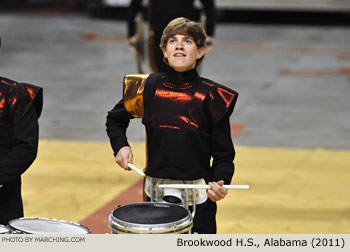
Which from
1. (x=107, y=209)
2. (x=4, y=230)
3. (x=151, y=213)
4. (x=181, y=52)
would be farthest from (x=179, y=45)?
(x=107, y=209)

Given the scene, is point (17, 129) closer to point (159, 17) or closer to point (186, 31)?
point (186, 31)

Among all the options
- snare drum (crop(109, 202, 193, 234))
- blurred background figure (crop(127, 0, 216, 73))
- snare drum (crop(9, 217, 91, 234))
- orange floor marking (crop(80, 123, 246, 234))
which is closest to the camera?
snare drum (crop(109, 202, 193, 234))

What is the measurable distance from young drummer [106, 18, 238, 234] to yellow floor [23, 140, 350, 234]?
1833mm

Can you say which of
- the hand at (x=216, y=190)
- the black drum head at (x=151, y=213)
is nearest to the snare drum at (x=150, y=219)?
the black drum head at (x=151, y=213)

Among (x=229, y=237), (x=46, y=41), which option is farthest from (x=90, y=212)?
(x=46, y=41)

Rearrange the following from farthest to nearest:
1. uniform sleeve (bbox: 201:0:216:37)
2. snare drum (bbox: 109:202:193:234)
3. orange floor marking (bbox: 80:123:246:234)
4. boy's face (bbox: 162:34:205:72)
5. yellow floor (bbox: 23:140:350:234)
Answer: uniform sleeve (bbox: 201:0:216:37), yellow floor (bbox: 23:140:350:234), orange floor marking (bbox: 80:123:246:234), boy's face (bbox: 162:34:205:72), snare drum (bbox: 109:202:193:234)

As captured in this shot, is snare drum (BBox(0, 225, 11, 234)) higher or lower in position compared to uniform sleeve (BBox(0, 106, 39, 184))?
lower

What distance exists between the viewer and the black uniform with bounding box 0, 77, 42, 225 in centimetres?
381

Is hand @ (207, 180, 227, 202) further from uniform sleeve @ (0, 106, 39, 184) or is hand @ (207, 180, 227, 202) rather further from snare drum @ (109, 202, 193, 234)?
uniform sleeve @ (0, 106, 39, 184)

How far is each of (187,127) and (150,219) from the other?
60 centimetres

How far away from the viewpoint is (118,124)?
4020 millimetres

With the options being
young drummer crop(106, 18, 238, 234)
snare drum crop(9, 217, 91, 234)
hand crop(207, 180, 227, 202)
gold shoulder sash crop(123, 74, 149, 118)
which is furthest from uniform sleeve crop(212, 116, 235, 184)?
snare drum crop(9, 217, 91, 234)

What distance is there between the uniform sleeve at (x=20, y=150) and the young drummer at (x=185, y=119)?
0.41 meters

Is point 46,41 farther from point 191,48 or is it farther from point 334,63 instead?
point 191,48
